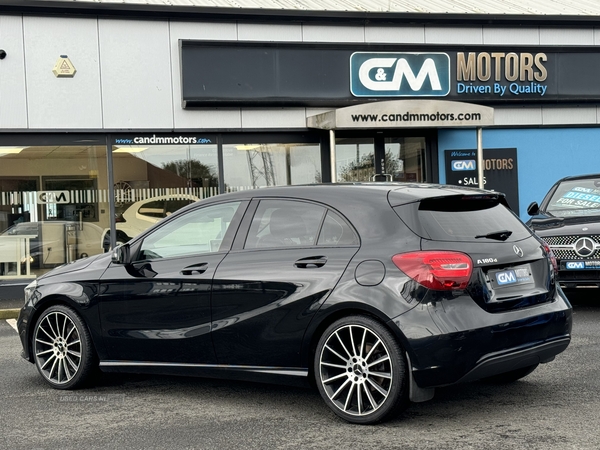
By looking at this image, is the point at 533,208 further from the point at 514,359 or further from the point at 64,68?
the point at 64,68

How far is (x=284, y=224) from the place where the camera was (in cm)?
565

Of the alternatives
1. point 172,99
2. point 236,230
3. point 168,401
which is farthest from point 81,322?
point 172,99

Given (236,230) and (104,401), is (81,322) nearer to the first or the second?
(104,401)

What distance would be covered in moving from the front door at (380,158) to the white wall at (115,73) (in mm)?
1065

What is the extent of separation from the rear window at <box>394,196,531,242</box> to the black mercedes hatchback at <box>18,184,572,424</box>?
0.01 meters

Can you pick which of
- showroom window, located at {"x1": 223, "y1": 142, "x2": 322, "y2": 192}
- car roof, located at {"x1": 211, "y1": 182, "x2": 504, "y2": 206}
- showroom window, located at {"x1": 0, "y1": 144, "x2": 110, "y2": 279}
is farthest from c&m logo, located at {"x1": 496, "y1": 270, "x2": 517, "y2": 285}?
showroom window, located at {"x1": 0, "y1": 144, "x2": 110, "y2": 279}

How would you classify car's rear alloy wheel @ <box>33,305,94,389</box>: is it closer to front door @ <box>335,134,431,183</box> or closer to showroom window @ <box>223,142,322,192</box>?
showroom window @ <box>223,142,322,192</box>

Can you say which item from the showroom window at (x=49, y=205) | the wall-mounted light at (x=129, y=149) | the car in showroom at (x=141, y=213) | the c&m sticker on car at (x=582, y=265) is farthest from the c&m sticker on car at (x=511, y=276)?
the showroom window at (x=49, y=205)

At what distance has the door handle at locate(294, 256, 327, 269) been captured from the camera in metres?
5.33

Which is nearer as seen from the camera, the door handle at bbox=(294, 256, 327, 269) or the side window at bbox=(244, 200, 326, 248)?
the door handle at bbox=(294, 256, 327, 269)

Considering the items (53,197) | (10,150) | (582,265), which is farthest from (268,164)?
(582,265)

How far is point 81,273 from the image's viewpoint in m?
6.38

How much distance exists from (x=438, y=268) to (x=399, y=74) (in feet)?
34.6

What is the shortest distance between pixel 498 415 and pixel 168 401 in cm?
233
